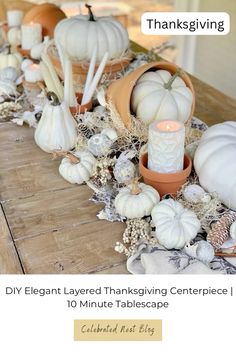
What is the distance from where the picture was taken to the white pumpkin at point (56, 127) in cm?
90

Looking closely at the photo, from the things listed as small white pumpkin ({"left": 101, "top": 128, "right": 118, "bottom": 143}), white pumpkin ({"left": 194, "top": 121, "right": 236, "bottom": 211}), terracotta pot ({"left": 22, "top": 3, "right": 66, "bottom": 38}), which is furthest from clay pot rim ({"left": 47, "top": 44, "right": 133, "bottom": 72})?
white pumpkin ({"left": 194, "top": 121, "right": 236, "bottom": 211})

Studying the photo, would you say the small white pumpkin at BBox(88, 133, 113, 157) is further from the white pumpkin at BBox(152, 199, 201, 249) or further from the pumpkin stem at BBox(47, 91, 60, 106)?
the white pumpkin at BBox(152, 199, 201, 249)

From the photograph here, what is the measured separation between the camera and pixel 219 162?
75cm

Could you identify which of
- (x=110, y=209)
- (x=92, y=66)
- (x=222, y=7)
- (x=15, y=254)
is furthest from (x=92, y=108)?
(x=222, y=7)

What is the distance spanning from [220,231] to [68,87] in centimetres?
49

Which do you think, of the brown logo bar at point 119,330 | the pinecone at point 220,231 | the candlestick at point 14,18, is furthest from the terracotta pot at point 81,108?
the candlestick at point 14,18

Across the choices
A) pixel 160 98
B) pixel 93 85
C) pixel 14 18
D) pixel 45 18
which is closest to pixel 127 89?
pixel 160 98

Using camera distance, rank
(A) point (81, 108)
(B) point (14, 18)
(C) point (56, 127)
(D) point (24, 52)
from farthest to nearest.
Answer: (B) point (14, 18) < (D) point (24, 52) < (A) point (81, 108) < (C) point (56, 127)

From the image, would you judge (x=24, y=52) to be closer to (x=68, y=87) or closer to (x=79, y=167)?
(x=68, y=87)

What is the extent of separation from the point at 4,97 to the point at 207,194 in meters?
0.63

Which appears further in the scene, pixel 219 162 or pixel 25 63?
pixel 25 63

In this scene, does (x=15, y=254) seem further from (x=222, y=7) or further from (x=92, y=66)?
(x=222, y=7)

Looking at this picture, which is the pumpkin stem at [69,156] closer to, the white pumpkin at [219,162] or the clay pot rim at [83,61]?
the white pumpkin at [219,162]

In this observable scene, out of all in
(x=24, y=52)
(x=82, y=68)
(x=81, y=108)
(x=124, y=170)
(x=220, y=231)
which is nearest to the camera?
(x=220, y=231)
